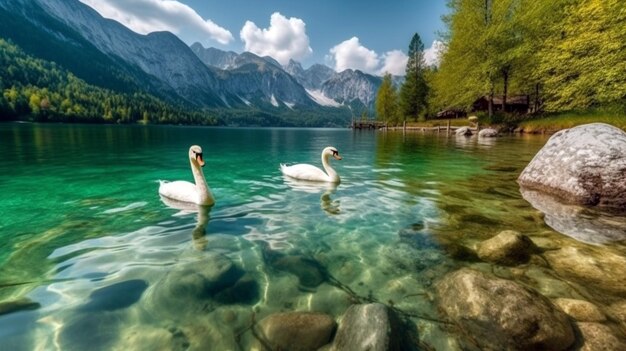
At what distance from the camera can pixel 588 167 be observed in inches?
312

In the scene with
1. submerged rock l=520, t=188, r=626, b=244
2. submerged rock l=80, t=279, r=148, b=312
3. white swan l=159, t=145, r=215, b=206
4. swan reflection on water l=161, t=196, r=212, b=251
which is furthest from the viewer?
white swan l=159, t=145, r=215, b=206

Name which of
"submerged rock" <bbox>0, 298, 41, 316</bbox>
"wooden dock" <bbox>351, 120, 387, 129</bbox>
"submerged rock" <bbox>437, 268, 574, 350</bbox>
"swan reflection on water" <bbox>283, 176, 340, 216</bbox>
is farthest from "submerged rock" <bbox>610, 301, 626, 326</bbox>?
"wooden dock" <bbox>351, 120, 387, 129</bbox>

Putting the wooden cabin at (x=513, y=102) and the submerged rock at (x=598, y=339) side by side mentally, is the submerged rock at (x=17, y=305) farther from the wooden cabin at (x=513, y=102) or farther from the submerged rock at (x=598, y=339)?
the wooden cabin at (x=513, y=102)

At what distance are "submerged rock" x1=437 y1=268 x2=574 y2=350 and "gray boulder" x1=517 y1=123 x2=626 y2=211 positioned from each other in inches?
254

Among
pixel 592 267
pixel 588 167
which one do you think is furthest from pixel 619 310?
pixel 588 167

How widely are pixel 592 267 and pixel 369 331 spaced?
3955 mm

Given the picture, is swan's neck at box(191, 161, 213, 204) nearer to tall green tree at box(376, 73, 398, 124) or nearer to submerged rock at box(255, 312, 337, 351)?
submerged rock at box(255, 312, 337, 351)

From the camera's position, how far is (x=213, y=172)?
45.3 ft

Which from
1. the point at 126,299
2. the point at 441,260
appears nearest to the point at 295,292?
the point at 126,299

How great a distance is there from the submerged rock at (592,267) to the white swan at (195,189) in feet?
24.5

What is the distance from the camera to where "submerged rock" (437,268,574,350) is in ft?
9.96

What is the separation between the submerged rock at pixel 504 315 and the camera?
9.96ft

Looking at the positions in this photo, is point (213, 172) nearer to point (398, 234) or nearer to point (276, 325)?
point (398, 234)

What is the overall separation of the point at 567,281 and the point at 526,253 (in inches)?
29.6
